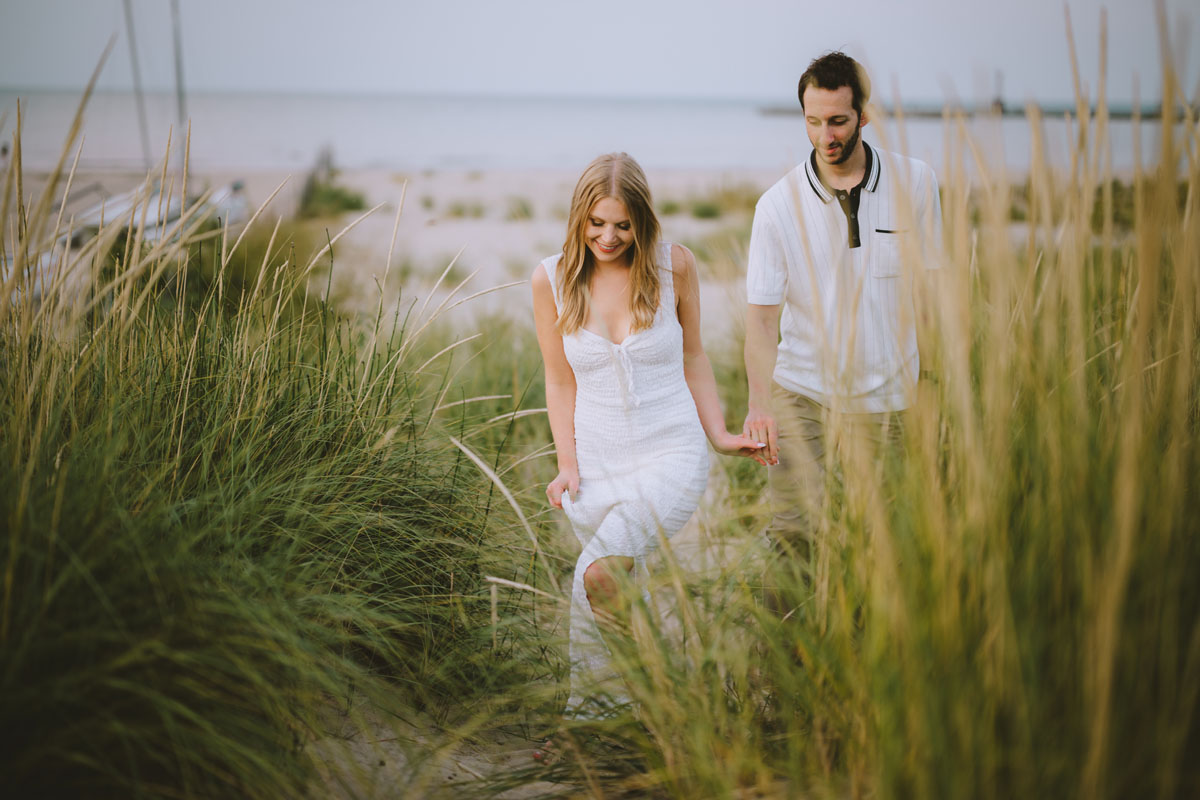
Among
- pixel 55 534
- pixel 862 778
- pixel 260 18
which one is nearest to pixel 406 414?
pixel 55 534

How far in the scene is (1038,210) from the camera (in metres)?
1.45

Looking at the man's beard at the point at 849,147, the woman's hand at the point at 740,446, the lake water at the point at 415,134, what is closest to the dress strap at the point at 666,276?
the woman's hand at the point at 740,446

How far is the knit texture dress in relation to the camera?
2.28 meters

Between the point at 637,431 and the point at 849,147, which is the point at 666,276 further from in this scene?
the point at 849,147

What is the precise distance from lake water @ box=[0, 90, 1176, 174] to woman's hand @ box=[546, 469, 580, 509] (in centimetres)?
2208

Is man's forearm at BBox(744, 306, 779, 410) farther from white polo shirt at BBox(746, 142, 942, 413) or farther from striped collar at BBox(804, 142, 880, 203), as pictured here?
striped collar at BBox(804, 142, 880, 203)

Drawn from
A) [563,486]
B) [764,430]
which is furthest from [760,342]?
[563,486]

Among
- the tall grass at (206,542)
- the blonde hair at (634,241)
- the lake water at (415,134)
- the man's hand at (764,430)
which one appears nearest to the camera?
the tall grass at (206,542)

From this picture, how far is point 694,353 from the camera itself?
2.62 meters

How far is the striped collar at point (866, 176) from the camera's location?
2.49m

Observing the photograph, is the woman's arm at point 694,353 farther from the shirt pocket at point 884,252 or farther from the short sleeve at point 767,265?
the shirt pocket at point 884,252

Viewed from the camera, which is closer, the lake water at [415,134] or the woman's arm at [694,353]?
the woman's arm at [694,353]

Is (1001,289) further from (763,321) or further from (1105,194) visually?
(763,321)

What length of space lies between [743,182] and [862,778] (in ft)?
74.3
